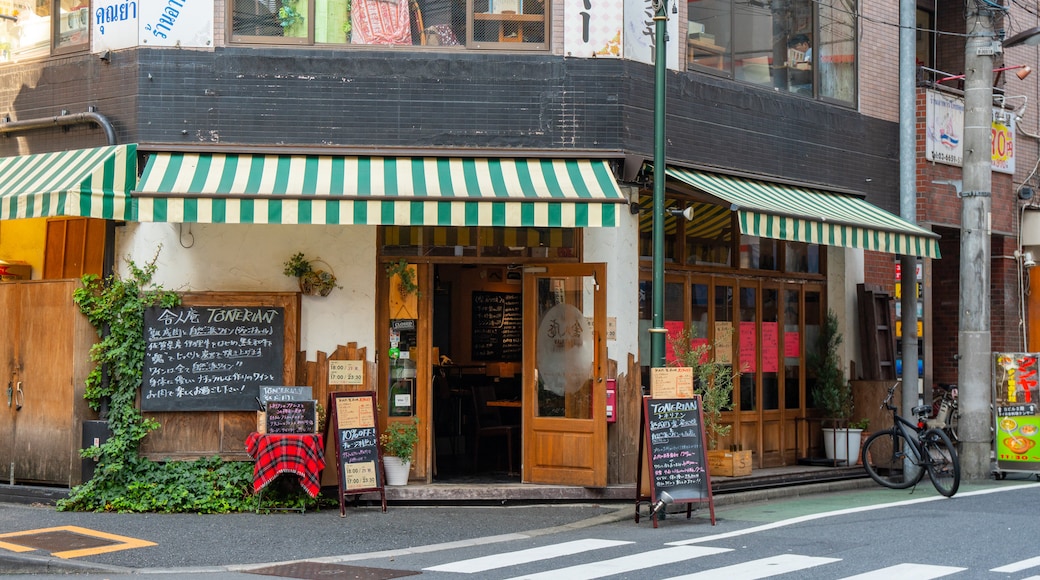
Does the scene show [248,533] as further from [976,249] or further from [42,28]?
[976,249]

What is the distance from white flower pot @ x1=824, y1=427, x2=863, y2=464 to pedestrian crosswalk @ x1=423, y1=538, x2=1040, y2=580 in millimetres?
6078

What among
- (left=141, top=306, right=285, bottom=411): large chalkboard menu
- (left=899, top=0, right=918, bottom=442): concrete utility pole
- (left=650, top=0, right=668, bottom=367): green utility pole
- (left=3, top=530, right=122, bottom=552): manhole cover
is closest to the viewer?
(left=3, top=530, right=122, bottom=552): manhole cover

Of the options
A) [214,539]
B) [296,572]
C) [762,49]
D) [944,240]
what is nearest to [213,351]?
[214,539]

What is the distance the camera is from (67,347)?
12250 millimetres

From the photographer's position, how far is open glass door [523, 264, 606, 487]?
1262cm

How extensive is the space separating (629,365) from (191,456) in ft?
15.2

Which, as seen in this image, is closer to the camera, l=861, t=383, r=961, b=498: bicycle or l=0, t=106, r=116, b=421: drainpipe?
l=0, t=106, r=116, b=421: drainpipe

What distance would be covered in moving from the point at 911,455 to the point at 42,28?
11.0 metres

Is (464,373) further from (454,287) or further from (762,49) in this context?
(762,49)

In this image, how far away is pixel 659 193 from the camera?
11.4 m

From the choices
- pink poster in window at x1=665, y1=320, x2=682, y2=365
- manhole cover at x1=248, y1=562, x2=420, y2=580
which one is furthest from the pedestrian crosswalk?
pink poster in window at x1=665, y1=320, x2=682, y2=365

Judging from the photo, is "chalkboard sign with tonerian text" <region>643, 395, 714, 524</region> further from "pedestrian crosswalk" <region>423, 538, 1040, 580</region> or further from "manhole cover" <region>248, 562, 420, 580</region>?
"manhole cover" <region>248, 562, 420, 580</region>

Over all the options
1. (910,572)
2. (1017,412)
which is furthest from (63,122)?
(1017,412)

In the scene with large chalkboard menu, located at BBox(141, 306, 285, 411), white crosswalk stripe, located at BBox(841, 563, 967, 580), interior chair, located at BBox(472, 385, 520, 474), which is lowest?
white crosswalk stripe, located at BBox(841, 563, 967, 580)
